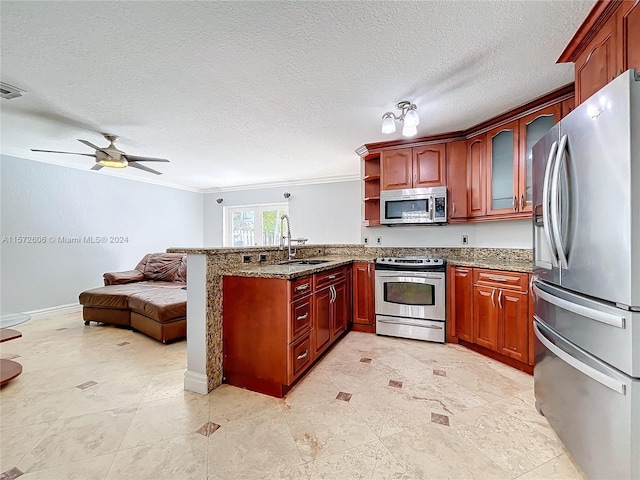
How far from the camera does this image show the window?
6.16 metres

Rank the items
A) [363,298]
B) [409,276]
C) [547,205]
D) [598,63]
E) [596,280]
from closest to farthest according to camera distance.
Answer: [596,280], [547,205], [598,63], [409,276], [363,298]

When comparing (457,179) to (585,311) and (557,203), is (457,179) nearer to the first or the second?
(557,203)

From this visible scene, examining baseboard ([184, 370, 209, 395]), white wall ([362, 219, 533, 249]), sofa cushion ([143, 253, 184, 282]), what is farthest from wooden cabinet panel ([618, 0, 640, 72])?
sofa cushion ([143, 253, 184, 282])

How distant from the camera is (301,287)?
2146mm

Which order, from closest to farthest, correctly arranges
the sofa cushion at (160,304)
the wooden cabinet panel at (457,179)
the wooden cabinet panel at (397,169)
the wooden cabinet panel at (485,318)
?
1. the wooden cabinet panel at (485,318)
2. the sofa cushion at (160,304)
3. the wooden cabinet panel at (457,179)
4. the wooden cabinet panel at (397,169)

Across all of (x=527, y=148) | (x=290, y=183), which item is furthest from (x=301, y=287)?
(x=290, y=183)

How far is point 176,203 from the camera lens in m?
6.05

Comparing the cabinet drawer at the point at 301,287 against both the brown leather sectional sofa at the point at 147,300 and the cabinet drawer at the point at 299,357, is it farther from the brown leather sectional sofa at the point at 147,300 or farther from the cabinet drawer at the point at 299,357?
the brown leather sectional sofa at the point at 147,300

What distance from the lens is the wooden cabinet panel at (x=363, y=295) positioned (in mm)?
3396

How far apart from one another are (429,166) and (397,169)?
0.37 metres

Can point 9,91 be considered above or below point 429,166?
above

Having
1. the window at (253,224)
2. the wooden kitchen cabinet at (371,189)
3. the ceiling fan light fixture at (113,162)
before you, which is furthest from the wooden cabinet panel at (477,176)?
the ceiling fan light fixture at (113,162)

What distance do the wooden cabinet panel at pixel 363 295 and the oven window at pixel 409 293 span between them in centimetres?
22

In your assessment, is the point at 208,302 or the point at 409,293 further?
the point at 409,293
